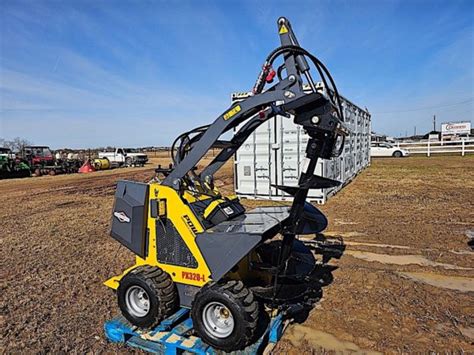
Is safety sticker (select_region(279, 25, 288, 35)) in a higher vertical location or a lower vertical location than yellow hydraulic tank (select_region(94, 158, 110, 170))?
higher

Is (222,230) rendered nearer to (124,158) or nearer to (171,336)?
(171,336)

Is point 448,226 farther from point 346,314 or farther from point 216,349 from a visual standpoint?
point 216,349

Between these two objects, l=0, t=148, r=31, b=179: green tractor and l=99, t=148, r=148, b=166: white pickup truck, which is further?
l=99, t=148, r=148, b=166: white pickup truck

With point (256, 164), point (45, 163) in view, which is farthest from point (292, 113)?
point (45, 163)

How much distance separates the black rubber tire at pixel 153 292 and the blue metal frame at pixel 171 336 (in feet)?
0.26

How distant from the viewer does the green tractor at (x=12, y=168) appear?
23.4 m

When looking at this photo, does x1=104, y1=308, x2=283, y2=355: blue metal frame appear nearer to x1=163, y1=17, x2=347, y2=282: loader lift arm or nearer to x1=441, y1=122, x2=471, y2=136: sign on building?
x1=163, y1=17, x2=347, y2=282: loader lift arm

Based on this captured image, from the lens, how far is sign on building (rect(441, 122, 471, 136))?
62.8 meters

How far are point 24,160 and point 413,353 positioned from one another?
95.1 ft

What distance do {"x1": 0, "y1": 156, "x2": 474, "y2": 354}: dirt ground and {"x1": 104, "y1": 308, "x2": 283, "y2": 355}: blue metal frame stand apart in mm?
138

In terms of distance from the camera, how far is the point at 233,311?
9.93ft

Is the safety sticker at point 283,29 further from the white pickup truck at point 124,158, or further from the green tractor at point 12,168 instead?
the white pickup truck at point 124,158

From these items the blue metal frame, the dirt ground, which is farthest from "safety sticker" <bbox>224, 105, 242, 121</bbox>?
the dirt ground

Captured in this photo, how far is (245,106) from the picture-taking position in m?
3.33
